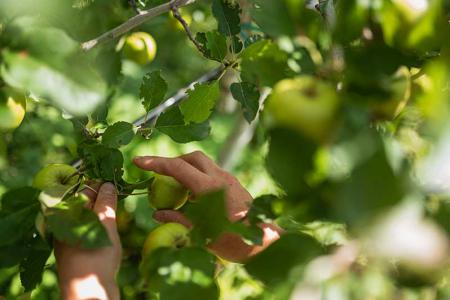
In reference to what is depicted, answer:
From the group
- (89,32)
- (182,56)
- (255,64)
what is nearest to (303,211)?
(255,64)

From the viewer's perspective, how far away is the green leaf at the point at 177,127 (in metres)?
1.06

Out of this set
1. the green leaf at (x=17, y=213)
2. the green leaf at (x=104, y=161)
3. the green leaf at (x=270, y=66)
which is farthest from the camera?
the green leaf at (x=104, y=161)

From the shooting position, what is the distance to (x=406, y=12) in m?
0.53

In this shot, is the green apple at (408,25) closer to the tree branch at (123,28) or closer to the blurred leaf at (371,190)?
the blurred leaf at (371,190)

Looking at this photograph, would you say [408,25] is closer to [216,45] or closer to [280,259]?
[280,259]

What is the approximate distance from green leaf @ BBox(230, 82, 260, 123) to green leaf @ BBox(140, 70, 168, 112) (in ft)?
0.50

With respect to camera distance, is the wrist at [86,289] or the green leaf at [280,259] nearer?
the green leaf at [280,259]

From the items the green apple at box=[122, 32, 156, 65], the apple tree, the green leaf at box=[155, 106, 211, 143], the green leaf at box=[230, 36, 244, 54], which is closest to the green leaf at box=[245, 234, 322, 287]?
the apple tree

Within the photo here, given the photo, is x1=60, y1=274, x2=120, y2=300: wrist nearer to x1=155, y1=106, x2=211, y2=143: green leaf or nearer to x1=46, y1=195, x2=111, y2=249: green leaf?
x1=46, y1=195, x2=111, y2=249: green leaf

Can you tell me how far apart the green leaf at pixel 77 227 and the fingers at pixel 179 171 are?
33cm

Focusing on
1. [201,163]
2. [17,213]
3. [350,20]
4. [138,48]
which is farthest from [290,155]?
[138,48]

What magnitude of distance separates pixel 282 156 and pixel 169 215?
1.92 feet

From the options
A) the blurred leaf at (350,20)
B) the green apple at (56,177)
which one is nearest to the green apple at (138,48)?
the green apple at (56,177)

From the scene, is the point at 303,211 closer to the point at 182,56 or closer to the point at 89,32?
the point at 89,32
